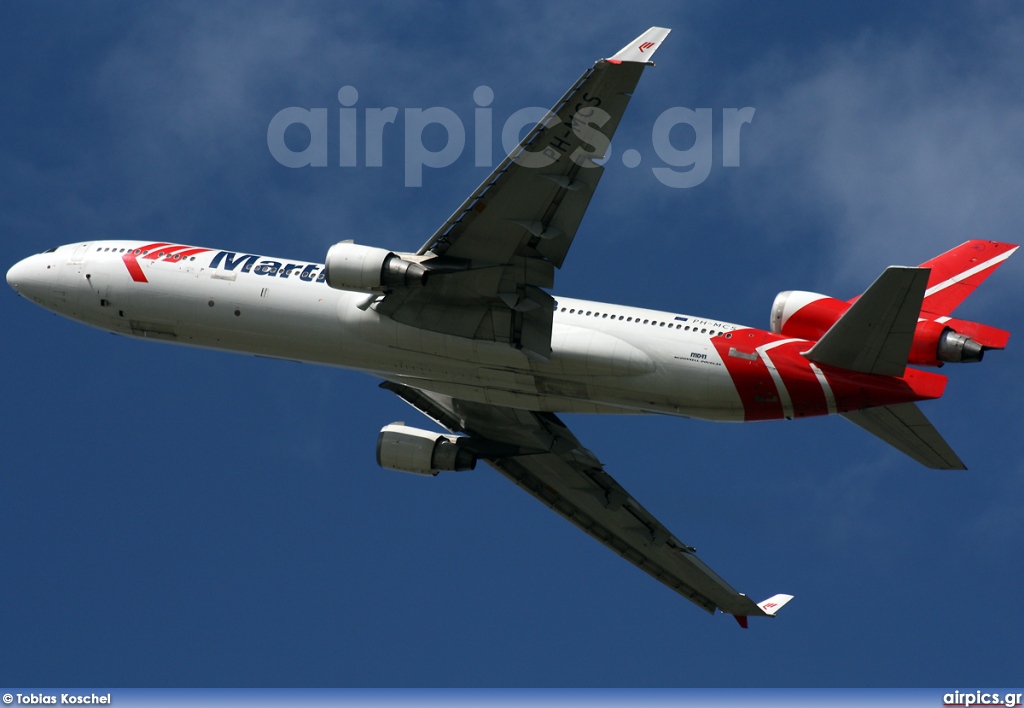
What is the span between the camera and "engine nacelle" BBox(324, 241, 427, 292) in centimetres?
3750

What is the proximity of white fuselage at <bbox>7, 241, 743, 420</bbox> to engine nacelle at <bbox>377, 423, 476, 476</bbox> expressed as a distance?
4.23 m

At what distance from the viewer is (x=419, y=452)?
45094mm

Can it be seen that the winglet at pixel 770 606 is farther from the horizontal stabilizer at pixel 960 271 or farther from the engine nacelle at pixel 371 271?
the engine nacelle at pixel 371 271

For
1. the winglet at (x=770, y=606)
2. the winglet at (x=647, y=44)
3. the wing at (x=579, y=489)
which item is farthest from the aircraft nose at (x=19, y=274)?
the winglet at (x=770, y=606)

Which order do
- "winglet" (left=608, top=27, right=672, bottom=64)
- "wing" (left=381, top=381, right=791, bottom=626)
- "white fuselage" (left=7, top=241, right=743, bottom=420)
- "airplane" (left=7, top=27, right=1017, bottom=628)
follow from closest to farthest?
"winglet" (left=608, top=27, right=672, bottom=64) → "airplane" (left=7, top=27, right=1017, bottom=628) → "white fuselage" (left=7, top=241, right=743, bottom=420) → "wing" (left=381, top=381, right=791, bottom=626)

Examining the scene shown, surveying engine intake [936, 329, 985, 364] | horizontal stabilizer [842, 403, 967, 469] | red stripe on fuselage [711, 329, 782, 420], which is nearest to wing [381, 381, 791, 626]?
red stripe on fuselage [711, 329, 782, 420]

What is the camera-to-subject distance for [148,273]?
42.6 meters

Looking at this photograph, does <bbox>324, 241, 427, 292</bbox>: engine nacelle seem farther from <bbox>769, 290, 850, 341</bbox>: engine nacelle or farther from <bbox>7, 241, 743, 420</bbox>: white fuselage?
<bbox>769, 290, 850, 341</bbox>: engine nacelle

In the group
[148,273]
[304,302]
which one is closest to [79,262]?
[148,273]

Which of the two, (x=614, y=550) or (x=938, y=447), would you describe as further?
(x=614, y=550)

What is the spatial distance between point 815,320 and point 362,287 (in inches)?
537

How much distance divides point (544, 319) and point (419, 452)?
9179 millimetres

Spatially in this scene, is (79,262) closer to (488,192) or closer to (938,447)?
(488,192)

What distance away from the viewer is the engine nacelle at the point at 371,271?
3750cm
